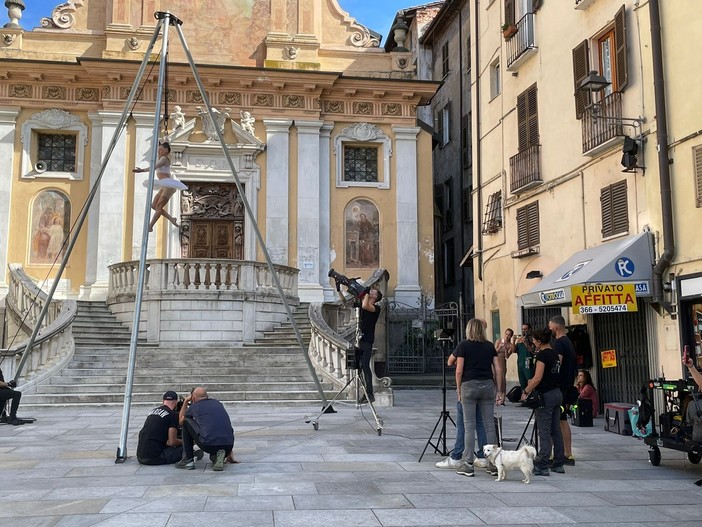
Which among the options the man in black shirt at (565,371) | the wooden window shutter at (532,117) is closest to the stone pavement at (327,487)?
the man in black shirt at (565,371)

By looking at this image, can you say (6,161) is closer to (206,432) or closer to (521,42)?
(521,42)

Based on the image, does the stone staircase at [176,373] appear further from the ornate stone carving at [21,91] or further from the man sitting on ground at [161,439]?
the ornate stone carving at [21,91]

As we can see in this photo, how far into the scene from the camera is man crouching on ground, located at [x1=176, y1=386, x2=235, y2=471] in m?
8.09

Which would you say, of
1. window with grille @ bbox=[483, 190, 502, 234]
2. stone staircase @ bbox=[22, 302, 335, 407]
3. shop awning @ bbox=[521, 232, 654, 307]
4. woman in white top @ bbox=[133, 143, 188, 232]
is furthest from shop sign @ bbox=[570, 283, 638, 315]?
window with grille @ bbox=[483, 190, 502, 234]

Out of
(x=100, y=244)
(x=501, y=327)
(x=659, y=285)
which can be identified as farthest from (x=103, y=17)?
(x=659, y=285)

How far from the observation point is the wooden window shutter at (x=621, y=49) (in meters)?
14.0

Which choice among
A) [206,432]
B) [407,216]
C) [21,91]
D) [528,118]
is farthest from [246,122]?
[206,432]

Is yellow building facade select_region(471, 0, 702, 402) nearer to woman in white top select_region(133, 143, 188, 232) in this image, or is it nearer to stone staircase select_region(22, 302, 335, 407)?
stone staircase select_region(22, 302, 335, 407)

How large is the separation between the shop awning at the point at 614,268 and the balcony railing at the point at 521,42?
243 inches

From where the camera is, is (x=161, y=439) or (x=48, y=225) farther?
(x=48, y=225)

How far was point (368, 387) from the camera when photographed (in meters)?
12.6

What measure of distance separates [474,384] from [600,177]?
8546 mm

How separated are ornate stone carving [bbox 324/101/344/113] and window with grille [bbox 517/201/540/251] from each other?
10.4m

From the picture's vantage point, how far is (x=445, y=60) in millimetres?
34344
